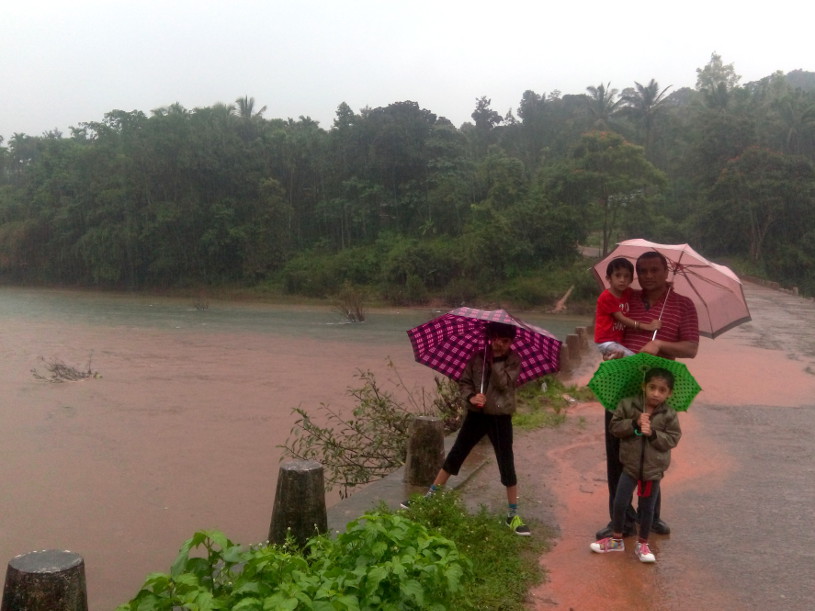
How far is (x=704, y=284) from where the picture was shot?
5004 millimetres

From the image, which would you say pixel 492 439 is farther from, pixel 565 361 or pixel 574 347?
pixel 574 347

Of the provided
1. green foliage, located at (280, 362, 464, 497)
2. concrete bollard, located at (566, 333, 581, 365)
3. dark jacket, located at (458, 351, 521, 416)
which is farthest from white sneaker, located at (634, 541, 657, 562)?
concrete bollard, located at (566, 333, 581, 365)

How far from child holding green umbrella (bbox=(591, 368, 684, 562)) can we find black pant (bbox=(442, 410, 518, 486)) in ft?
2.31

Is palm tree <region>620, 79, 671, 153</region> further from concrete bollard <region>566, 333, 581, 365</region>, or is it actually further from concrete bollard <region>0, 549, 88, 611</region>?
concrete bollard <region>0, 549, 88, 611</region>

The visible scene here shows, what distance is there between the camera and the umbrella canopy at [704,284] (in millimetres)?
4871

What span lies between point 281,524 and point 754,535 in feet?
9.86

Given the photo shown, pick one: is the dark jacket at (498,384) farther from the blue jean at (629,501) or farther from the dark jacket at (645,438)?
the blue jean at (629,501)

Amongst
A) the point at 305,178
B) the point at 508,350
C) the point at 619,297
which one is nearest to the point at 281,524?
the point at 508,350

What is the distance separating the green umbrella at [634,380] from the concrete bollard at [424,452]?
5.94 feet

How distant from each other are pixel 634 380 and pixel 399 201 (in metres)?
39.2

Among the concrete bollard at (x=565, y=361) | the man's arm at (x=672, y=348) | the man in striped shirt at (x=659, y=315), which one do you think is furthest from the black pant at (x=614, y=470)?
the concrete bollard at (x=565, y=361)

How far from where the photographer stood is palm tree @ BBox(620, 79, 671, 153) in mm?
50531

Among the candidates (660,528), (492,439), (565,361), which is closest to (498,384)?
(492,439)

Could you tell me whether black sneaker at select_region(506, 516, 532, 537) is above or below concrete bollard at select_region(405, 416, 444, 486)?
below
